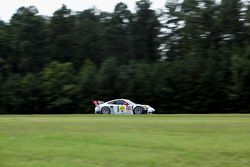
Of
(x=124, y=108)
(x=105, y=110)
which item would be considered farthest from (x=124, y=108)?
(x=105, y=110)

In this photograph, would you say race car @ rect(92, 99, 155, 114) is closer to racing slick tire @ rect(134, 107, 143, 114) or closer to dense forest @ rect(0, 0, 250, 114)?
racing slick tire @ rect(134, 107, 143, 114)

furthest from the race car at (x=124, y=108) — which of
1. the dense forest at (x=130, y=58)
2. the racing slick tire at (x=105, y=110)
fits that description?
the dense forest at (x=130, y=58)

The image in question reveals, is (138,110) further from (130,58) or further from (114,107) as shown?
(130,58)

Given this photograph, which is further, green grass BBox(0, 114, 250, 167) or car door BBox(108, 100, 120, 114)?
car door BBox(108, 100, 120, 114)

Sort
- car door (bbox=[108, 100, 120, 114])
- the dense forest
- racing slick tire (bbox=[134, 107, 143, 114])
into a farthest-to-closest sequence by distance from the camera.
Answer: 1. the dense forest
2. car door (bbox=[108, 100, 120, 114])
3. racing slick tire (bbox=[134, 107, 143, 114])

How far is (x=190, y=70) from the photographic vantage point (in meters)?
55.0

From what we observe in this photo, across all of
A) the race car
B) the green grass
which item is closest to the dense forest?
the race car

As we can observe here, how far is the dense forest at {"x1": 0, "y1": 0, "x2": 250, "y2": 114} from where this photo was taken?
177ft

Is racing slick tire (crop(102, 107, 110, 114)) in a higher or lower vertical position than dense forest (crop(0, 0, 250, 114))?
lower

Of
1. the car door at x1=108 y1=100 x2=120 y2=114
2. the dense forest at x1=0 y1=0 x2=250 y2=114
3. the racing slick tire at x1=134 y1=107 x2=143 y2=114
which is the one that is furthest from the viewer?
the dense forest at x1=0 y1=0 x2=250 y2=114

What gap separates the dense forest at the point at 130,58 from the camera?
54062 mm

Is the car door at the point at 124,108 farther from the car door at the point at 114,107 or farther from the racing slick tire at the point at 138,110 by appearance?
the racing slick tire at the point at 138,110

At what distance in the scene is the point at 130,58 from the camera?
75.2 m

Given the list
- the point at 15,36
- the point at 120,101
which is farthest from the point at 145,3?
the point at 120,101
